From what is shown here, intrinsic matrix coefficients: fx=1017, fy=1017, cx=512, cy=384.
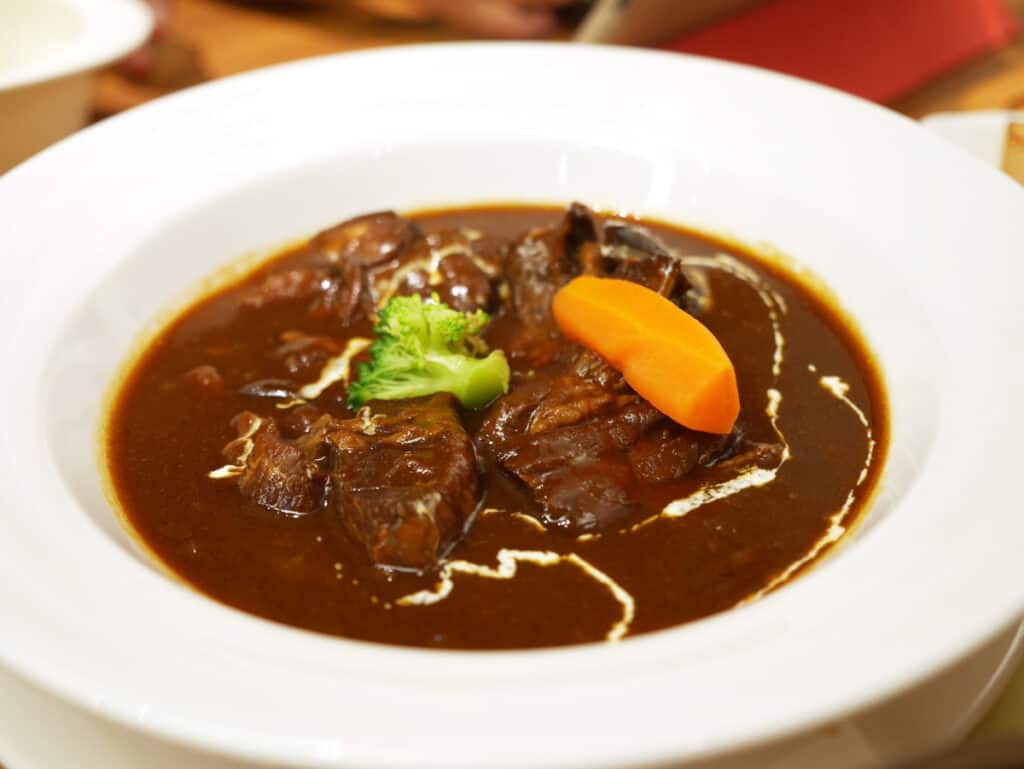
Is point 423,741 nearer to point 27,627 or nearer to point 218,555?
point 27,627

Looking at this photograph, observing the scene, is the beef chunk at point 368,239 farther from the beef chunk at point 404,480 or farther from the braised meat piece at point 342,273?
the beef chunk at point 404,480

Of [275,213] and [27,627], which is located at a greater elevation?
[27,627]

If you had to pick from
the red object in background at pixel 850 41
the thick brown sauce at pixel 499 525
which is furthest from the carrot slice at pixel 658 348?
the red object in background at pixel 850 41

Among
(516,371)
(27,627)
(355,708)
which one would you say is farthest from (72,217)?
(355,708)

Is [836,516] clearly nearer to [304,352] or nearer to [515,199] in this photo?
[304,352]

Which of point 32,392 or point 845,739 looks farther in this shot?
point 32,392

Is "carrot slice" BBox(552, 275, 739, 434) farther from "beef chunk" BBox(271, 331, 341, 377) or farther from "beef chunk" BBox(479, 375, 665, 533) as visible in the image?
"beef chunk" BBox(271, 331, 341, 377)
